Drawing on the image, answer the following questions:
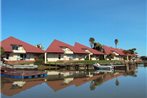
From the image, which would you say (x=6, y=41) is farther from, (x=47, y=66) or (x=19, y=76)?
(x=19, y=76)

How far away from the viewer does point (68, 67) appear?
55844mm

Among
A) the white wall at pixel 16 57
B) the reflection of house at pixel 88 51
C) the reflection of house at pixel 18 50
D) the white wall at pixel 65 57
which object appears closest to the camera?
the reflection of house at pixel 18 50

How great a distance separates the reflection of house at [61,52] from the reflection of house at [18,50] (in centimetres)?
382

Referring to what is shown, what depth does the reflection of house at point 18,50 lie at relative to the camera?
5475 centimetres

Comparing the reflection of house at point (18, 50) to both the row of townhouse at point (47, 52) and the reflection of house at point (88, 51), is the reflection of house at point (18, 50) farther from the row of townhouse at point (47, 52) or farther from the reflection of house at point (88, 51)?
the reflection of house at point (88, 51)

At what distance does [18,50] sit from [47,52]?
324 inches

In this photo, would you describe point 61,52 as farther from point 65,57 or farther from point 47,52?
point 47,52

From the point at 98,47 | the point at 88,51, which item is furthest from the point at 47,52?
the point at 98,47

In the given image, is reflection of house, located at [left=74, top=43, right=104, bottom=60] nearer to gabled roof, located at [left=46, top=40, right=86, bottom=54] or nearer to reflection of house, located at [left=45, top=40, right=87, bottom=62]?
reflection of house, located at [left=45, top=40, right=87, bottom=62]

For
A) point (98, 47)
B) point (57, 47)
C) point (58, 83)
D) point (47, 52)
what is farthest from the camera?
point (98, 47)

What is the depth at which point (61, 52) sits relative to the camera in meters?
64.4

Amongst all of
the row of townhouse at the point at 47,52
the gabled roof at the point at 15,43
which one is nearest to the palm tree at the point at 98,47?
the row of townhouse at the point at 47,52

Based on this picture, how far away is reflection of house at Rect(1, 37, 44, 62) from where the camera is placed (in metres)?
54.8

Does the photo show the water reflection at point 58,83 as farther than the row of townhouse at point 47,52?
No
